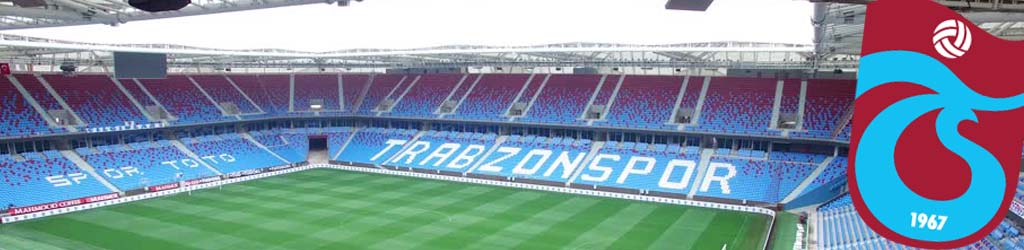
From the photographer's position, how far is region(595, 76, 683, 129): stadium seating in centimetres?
3697

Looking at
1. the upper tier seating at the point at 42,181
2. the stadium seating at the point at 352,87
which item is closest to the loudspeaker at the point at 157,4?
the upper tier seating at the point at 42,181

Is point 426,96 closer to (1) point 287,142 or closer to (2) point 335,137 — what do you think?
(2) point 335,137

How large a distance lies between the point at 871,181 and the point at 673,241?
64.2ft

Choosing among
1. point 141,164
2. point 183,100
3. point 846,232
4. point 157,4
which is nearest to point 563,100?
point 846,232

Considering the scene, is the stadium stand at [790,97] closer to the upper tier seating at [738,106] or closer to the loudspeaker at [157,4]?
the upper tier seating at [738,106]

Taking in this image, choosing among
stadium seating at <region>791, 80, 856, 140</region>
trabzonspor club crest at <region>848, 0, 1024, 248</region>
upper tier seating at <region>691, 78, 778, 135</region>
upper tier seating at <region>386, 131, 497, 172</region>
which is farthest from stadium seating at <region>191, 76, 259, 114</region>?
trabzonspor club crest at <region>848, 0, 1024, 248</region>

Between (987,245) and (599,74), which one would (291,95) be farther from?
(987,245)

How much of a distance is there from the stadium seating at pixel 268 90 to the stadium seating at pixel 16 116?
14.1 metres

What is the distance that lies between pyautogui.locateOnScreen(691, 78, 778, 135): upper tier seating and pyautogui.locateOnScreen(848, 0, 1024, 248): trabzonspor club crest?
30513 millimetres

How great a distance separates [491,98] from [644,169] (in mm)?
13922

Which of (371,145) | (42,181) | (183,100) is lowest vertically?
(42,181)

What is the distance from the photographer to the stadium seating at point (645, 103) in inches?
1455

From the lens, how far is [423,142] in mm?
43531

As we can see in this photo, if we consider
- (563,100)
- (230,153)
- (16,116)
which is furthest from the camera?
(563,100)
